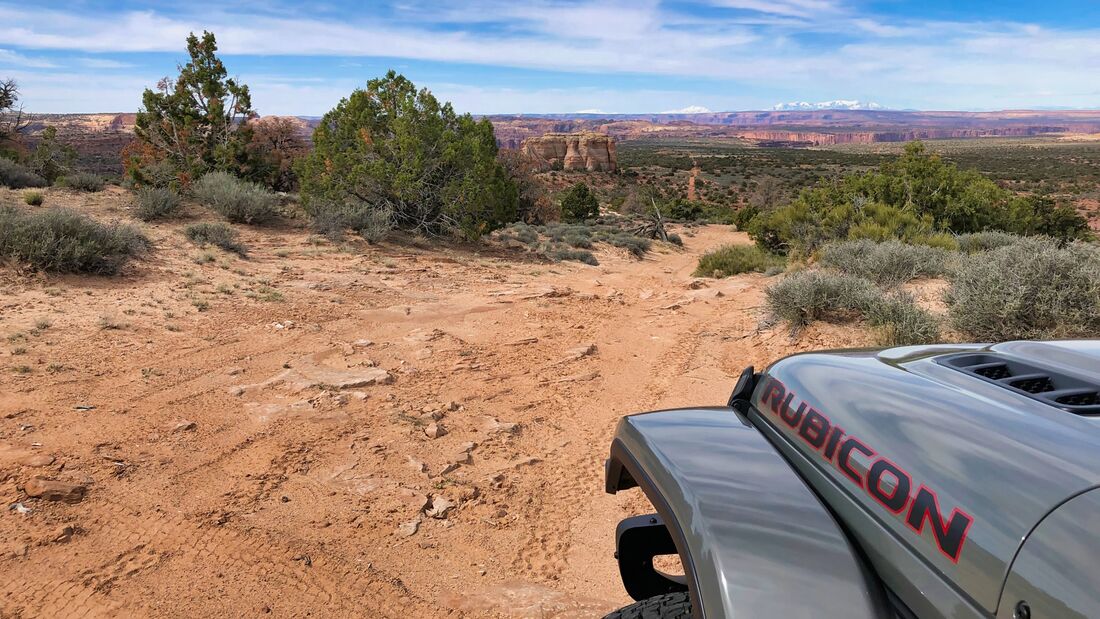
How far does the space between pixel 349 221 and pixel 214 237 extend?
10.7 feet

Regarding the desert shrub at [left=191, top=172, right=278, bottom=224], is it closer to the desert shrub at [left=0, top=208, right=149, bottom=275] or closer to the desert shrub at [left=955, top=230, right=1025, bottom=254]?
the desert shrub at [left=0, top=208, right=149, bottom=275]

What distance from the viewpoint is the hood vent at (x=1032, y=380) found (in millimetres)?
1477

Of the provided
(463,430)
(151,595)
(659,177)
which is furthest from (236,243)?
(659,177)

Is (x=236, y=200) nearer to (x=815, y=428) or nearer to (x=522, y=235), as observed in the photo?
(x=522, y=235)

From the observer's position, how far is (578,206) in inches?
1243

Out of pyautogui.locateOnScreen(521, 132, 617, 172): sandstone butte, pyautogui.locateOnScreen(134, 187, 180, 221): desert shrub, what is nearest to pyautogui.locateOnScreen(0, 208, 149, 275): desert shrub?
pyautogui.locateOnScreen(134, 187, 180, 221): desert shrub

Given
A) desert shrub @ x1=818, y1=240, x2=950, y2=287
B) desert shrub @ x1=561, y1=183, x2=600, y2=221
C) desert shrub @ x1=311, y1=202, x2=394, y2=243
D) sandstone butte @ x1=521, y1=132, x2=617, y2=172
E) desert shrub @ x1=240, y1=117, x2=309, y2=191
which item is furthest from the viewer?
sandstone butte @ x1=521, y1=132, x2=617, y2=172

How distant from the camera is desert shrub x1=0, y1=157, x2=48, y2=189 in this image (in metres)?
15.9

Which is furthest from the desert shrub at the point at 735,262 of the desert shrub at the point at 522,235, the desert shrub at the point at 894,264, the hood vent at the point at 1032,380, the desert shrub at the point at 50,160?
the desert shrub at the point at 50,160

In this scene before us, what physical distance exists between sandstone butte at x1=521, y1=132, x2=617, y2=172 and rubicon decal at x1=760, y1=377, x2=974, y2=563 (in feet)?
235

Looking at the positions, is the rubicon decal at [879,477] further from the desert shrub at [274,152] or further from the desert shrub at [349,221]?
the desert shrub at [274,152]

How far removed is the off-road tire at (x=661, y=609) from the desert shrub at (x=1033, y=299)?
5.49m

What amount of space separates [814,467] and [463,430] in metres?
3.67

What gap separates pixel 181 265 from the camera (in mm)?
10070
